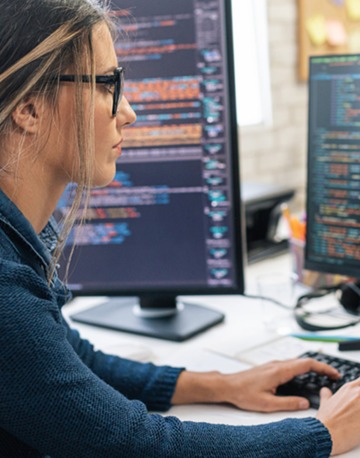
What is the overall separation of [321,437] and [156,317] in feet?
1.91

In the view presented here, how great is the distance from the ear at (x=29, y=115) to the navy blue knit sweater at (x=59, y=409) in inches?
3.7

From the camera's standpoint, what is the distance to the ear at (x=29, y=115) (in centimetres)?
81

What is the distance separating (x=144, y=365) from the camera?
43.2 inches

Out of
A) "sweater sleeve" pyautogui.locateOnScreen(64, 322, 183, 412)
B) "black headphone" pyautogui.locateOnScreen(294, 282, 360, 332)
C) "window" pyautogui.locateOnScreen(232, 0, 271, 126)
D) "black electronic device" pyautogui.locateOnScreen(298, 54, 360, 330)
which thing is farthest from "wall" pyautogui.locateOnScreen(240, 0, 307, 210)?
"sweater sleeve" pyautogui.locateOnScreen(64, 322, 183, 412)

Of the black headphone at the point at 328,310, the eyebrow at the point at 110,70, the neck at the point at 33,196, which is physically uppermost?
the eyebrow at the point at 110,70

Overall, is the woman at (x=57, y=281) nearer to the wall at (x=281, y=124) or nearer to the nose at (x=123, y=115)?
the nose at (x=123, y=115)

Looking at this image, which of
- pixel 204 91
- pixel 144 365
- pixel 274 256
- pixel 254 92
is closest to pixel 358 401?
pixel 144 365

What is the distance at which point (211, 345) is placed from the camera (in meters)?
1.24

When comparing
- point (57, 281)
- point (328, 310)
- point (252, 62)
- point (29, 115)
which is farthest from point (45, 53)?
point (252, 62)

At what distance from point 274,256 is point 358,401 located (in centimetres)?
89

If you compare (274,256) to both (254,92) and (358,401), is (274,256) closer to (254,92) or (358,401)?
(358,401)

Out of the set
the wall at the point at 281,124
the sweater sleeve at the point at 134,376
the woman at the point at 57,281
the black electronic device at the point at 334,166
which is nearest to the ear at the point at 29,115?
the woman at the point at 57,281

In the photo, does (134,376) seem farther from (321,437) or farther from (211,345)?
(321,437)

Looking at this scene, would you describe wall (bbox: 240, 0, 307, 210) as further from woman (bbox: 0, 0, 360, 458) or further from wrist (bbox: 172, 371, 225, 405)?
woman (bbox: 0, 0, 360, 458)
